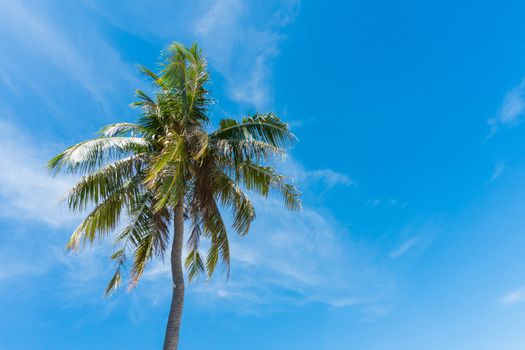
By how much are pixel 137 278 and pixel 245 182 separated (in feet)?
13.6

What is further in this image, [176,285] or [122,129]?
[122,129]

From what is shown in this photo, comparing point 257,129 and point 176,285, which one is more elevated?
point 257,129

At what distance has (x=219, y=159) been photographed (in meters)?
14.2

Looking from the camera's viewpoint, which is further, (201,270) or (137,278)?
(201,270)

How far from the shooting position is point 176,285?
12.2m

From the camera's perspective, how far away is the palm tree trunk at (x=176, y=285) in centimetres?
1134

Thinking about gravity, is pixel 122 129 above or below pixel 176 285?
above

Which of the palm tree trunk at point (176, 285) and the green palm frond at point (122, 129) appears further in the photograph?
the green palm frond at point (122, 129)

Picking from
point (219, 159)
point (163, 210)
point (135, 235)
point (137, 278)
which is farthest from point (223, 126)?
point (137, 278)

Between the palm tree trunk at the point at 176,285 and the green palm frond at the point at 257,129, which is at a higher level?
the green palm frond at the point at 257,129

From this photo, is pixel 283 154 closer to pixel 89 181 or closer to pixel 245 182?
pixel 245 182

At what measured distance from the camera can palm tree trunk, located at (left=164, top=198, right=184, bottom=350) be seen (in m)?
11.3

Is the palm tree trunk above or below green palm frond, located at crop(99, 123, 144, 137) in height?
below

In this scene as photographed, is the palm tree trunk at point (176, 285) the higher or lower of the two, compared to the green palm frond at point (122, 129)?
lower
